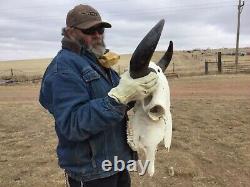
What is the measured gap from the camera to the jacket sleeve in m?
2.59

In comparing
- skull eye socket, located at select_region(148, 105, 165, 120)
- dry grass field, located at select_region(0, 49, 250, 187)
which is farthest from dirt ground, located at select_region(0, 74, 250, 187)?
skull eye socket, located at select_region(148, 105, 165, 120)

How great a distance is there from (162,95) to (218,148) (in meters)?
4.86

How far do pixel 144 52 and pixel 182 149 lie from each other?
4.96m

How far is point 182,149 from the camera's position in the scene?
7172mm

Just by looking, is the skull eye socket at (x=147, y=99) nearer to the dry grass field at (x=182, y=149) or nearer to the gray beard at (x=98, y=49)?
the gray beard at (x=98, y=49)

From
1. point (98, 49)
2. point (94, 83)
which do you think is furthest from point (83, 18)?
point (94, 83)

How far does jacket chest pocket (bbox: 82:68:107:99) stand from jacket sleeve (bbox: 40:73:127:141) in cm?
5

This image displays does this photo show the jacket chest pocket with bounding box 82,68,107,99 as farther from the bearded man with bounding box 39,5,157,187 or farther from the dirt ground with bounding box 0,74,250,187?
the dirt ground with bounding box 0,74,250,187

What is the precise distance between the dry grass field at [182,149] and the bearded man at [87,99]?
4.11 feet

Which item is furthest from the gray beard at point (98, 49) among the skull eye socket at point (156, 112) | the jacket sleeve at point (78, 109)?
the skull eye socket at point (156, 112)

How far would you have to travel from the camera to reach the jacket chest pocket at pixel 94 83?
9.07ft

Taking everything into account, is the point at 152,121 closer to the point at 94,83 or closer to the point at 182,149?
the point at 94,83

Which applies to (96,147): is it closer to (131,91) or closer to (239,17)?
(131,91)

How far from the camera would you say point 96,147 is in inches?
113
